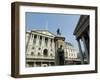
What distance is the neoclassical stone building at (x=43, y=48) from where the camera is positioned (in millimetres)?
1765

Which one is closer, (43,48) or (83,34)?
(43,48)

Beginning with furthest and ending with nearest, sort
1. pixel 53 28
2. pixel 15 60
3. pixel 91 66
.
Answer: pixel 91 66, pixel 53 28, pixel 15 60

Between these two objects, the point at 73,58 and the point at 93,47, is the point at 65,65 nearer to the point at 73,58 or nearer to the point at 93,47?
the point at 73,58

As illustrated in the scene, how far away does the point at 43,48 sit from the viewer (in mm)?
1809

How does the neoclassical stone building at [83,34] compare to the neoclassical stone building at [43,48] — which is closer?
the neoclassical stone building at [43,48]

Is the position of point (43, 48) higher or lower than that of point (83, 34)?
lower

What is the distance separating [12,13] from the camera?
1.72m

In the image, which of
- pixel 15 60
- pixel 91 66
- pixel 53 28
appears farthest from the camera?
pixel 91 66

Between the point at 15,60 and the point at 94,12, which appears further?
the point at 94,12

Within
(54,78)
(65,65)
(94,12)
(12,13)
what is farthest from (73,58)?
(12,13)

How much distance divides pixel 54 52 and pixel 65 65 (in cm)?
14

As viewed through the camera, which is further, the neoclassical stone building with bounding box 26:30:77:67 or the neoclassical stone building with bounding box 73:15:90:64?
the neoclassical stone building with bounding box 73:15:90:64

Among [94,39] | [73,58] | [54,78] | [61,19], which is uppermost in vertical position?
[61,19]

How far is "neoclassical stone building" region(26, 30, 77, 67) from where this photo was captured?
1.76 meters
